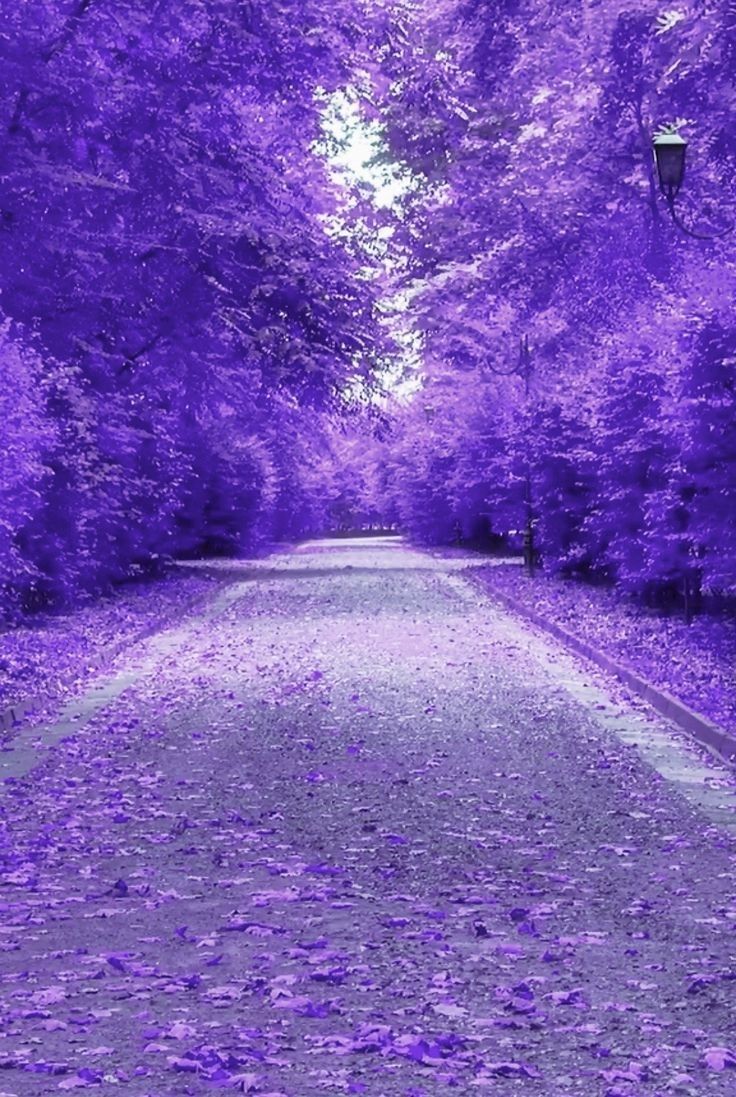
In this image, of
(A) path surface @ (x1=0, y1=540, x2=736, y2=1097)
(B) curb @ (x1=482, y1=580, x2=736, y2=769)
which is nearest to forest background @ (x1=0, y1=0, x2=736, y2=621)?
(B) curb @ (x1=482, y1=580, x2=736, y2=769)

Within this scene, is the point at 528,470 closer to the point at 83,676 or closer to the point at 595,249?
the point at 595,249

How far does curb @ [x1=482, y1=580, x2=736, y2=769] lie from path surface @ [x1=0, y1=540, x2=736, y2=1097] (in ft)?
1.11

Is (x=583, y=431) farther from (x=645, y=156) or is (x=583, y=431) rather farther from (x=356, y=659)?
(x=356, y=659)

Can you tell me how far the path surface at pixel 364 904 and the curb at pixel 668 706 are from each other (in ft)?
1.11

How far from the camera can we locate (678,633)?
2161 centimetres

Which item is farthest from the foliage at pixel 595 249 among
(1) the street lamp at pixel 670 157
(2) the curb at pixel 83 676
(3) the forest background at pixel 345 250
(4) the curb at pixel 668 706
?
(2) the curb at pixel 83 676

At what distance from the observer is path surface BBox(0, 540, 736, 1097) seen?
556 cm

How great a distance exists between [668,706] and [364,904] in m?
7.28

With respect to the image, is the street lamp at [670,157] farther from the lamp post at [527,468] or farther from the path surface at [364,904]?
the lamp post at [527,468]

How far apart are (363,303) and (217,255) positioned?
2.21m

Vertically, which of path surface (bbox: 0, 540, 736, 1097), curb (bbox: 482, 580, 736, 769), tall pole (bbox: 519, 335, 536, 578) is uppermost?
tall pole (bbox: 519, 335, 536, 578)

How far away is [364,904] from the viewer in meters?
7.82

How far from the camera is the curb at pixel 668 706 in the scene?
12.3 meters

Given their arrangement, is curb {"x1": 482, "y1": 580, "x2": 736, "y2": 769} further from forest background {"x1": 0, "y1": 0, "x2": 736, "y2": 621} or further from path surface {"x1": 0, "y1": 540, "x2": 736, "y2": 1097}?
forest background {"x1": 0, "y1": 0, "x2": 736, "y2": 621}
